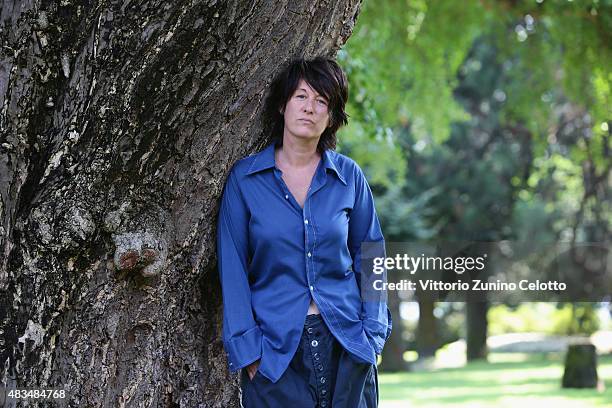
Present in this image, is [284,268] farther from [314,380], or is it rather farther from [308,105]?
[308,105]

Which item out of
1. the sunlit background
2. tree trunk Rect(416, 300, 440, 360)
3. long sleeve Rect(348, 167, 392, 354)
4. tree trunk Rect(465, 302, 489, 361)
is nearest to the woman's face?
long sleeve Rect(348, 167, 392, 354)

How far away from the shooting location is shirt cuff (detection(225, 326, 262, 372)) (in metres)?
2.94

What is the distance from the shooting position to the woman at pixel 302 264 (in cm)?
298

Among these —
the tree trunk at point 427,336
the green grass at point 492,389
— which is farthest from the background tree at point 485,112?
the green grass at point 492,389

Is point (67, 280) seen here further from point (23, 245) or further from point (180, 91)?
point (180, 91)

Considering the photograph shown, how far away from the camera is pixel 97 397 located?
9.89 feet

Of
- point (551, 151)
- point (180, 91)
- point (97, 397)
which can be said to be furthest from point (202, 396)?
point (551, 151)

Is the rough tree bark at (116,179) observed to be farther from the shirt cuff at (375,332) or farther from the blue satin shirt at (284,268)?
the shirt cuff at (375,332)

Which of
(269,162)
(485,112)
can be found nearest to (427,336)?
(485,112)

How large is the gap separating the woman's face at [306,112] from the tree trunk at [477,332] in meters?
21.3

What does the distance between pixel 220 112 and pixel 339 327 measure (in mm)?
888

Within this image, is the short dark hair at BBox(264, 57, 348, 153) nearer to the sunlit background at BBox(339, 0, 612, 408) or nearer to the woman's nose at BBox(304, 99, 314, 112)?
the woman's nose at BBox(304, 99, 314, 112)

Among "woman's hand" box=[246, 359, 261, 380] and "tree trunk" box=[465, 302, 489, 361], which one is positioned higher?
"tree trunk" box=[465, 302, 489, 361]

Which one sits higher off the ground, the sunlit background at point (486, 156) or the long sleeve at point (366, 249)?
the sunlit background at point (486, 156)
